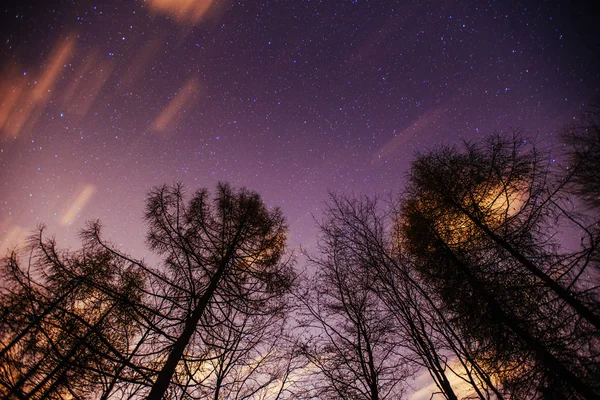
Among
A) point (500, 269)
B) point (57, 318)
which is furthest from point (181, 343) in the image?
point (500, 269)

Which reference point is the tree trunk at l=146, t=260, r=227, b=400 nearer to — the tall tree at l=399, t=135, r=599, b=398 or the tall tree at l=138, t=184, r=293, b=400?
the tall tree at l=138, t=184, r=293, b=400

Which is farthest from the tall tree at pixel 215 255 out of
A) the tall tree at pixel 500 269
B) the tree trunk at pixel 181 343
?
the tall tree at pixel 500 269

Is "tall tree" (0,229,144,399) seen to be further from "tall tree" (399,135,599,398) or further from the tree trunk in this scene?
"tall tree" (399,135,599,398)

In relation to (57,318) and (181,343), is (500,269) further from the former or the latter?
(57,318)

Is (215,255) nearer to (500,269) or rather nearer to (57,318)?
(57,318)

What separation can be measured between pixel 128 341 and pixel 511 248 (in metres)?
9.97

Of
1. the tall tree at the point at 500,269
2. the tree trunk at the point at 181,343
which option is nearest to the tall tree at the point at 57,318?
the tree trunk at the point at 181,343

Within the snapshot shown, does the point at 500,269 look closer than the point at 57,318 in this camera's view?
No

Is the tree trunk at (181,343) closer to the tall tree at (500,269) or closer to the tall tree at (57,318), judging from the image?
the tall tree at (57,318)

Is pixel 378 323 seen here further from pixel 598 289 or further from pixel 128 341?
pixel 128 341

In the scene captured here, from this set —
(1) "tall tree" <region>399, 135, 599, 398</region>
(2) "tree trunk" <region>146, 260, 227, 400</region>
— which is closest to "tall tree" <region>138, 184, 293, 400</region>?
(2) "tree trunk" <region>146, 260, 227, 400</region>

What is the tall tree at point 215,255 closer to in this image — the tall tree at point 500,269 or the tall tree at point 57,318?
the tall tree at point 57,318

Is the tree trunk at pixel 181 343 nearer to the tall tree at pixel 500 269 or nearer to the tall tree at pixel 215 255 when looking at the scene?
the tall tree at pixel 215 255

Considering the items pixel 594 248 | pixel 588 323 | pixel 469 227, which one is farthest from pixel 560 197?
pixel 588 323
